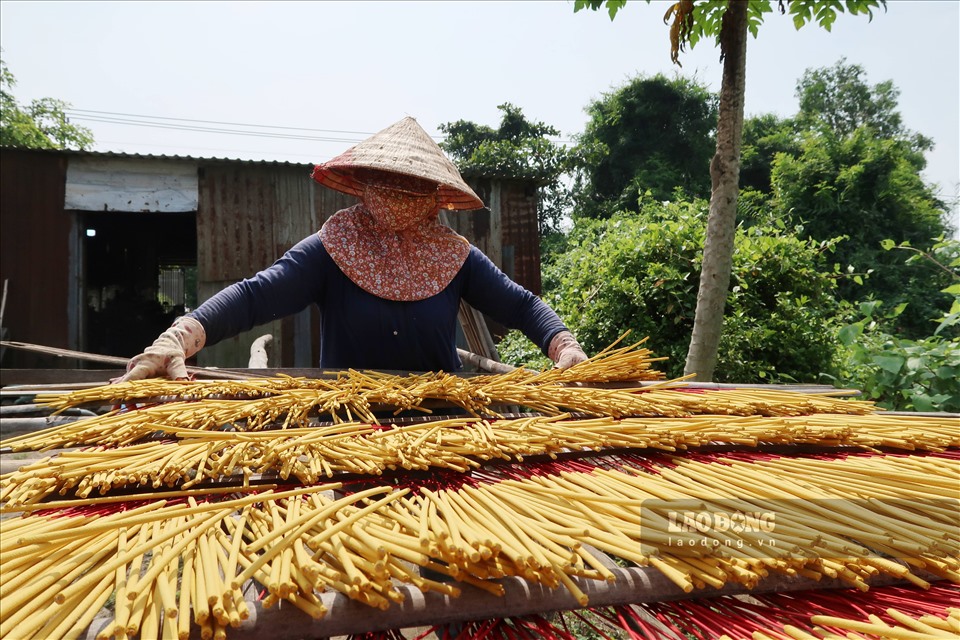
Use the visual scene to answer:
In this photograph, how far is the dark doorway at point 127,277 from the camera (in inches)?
424

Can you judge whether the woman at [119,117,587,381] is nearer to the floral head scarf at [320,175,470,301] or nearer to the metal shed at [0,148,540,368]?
the floral head scarf at [320,175,470,301]

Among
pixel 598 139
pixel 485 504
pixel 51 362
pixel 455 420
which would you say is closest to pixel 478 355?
pixel 455 420

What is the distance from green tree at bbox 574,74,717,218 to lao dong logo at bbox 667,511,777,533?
791 inches

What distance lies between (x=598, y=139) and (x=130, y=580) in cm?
2291

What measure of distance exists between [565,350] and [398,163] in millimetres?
1016

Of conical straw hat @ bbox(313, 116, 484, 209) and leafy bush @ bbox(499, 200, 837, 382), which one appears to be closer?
conical straw hat @ bbox(313, 116, 484, 209)

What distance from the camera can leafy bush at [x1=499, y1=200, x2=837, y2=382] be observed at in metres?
4.22

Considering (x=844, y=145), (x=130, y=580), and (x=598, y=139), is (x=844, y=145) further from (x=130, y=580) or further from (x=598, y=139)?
(x=130, y=580)

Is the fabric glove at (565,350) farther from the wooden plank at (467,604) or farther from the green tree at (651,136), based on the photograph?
the green tree at (651,136)

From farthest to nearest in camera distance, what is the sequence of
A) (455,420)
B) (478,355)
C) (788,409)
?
1. (478,355)
2. (788,409)
3. (455,420)

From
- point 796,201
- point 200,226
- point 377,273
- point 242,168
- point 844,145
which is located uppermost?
point 844,145

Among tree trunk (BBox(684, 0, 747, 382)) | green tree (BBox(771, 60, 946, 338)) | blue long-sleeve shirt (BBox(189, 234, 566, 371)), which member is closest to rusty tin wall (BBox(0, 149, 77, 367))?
blue long-sleeve shirt (BBox(189, 234, 566, 371))

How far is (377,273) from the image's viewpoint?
6.97ft

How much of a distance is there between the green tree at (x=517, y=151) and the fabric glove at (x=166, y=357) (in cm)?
1988
